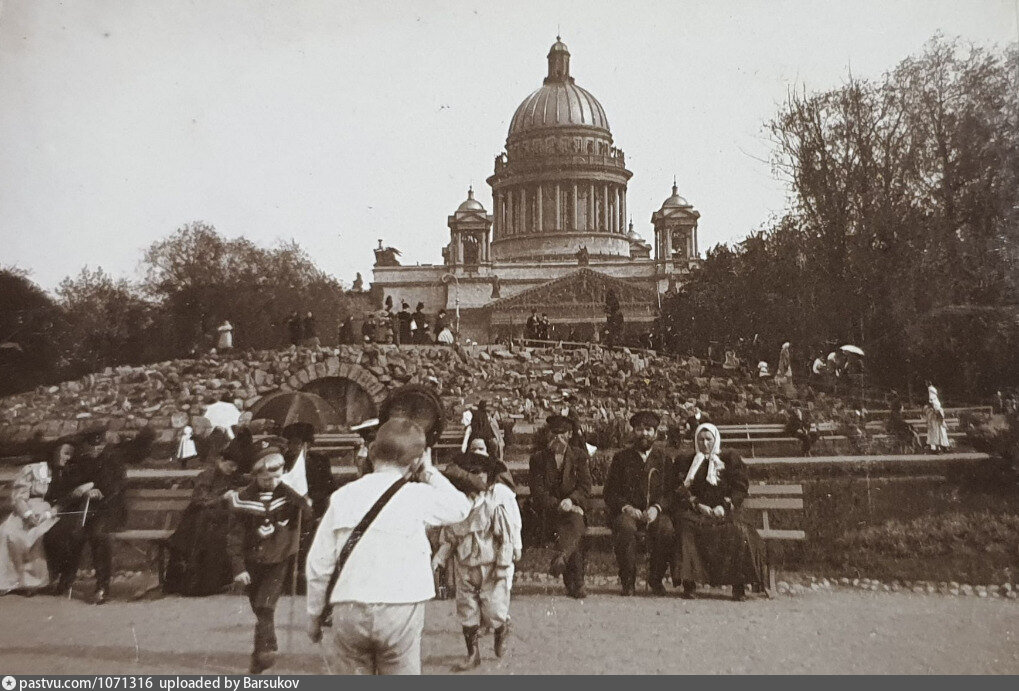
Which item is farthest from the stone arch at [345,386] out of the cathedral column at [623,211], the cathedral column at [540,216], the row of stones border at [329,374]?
the cathedral column at [540,216]

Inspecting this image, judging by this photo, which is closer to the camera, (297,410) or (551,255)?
(297,410)

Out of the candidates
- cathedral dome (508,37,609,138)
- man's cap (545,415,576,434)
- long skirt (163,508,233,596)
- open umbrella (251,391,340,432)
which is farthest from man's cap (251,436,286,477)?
cathedral dome (508,37,609,138)

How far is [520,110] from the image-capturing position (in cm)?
684

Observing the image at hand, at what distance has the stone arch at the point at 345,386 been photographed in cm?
592

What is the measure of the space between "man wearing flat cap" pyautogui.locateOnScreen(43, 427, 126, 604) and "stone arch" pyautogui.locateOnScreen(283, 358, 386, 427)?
1.42 meters

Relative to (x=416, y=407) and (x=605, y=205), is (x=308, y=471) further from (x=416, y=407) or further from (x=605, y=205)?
(x=605, y=205)

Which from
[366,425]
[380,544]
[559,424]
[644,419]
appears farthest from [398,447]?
[644,419]

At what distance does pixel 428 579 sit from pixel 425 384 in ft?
7.83

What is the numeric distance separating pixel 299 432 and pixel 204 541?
100 centimetres

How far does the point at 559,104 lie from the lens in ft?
23.8

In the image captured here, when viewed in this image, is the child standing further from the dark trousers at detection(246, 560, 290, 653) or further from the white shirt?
the dark trousers at detection(246, 560, 290, 653)

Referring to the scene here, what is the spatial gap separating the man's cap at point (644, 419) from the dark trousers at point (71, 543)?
3811 mm

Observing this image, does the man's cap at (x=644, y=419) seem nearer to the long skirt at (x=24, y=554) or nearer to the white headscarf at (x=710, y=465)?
the white headscarf at (x=710, y=465)
